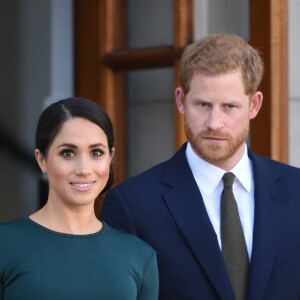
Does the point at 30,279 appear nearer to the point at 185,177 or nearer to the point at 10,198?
the point at 185,177

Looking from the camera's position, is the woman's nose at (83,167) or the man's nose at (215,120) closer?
the woman's nose at (83,167)

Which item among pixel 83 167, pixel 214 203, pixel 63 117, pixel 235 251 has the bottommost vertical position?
pixel 235 251

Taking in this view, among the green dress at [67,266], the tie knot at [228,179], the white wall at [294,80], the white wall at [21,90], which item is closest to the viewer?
the green dress at [67,266]

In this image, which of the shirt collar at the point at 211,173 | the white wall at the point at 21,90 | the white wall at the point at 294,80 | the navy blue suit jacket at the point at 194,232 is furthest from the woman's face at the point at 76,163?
the white wall at the point at 21,90

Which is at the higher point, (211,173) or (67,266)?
(211,173)

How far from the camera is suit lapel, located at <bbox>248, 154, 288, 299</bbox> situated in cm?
263

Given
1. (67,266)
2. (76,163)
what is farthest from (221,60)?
(67,266)

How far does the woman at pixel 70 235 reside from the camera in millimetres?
2320

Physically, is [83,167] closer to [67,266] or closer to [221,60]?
[67,266]

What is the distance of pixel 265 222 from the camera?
2.69 metres

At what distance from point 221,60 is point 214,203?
14.6 inches

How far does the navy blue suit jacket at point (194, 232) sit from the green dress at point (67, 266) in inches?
6.9

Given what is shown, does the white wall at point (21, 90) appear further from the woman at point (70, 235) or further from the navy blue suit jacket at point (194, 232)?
the woman at point (70, 235)

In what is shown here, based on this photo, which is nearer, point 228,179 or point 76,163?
point 76,163
